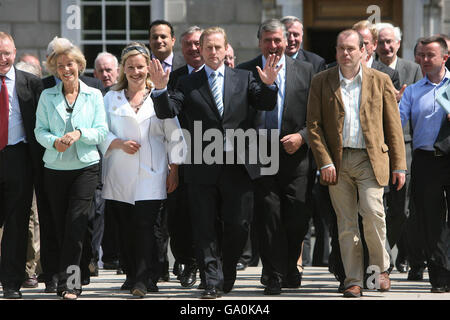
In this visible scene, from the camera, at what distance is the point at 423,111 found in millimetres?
9219

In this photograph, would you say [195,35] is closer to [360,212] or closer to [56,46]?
[56,46]

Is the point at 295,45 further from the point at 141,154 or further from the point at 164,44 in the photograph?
the point at 141,154

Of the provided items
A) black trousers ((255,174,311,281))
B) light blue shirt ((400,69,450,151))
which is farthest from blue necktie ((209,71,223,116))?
light blue shirt ((400,69,450,151))

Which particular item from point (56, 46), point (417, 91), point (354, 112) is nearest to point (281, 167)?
point (354, 112)

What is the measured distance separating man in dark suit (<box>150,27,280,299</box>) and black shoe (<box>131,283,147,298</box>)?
0.48 meters

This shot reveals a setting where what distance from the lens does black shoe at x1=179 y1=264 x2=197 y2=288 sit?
938 cm

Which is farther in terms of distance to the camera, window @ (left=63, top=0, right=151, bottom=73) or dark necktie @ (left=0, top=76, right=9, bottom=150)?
window @ (left=63, top=0, right=151, bottom=73)

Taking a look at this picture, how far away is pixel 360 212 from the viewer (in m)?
8.69

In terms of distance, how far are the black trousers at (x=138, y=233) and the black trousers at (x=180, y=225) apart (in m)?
0.63

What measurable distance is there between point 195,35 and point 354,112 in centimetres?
187

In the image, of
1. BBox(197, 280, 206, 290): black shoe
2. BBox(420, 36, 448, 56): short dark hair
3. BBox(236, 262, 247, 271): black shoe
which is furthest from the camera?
BBox(236, 262, 247, 271): black shoe

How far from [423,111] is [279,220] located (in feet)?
5.07

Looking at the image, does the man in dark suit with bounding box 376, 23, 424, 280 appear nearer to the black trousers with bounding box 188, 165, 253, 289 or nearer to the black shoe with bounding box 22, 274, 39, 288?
the black trousers with bounding box 188, 165, 253, 289

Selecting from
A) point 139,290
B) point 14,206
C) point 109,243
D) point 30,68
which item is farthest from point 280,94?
point 109,243
